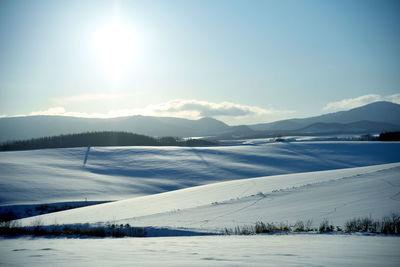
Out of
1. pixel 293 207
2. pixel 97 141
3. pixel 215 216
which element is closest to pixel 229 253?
pixel 215 216

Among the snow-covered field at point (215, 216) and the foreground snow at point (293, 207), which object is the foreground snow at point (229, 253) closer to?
the snow-covered field at point (215, 216)

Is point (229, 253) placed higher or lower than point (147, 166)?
higher

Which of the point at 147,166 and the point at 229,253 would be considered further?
the point at 147,166

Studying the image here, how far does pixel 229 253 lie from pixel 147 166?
32858 millimetres

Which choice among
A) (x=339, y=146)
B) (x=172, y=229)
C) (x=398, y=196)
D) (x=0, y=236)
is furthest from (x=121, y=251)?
(x=339, y=146)

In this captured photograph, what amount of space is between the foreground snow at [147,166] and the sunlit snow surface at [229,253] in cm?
1924

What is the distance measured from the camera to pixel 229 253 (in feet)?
14.7

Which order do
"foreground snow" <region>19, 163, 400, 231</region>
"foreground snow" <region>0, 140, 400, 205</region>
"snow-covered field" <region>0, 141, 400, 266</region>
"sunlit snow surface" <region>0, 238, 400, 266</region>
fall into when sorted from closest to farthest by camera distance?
"sunlit snow surface" <region>0, 238, 400, 266</region>, "snow-covered field" <region>0, 141, 400, 266</region>, "foreground snow" <region>19, 163, 400, 231</region>, "foreground snow" <region>0, 140, 400, 205</region>

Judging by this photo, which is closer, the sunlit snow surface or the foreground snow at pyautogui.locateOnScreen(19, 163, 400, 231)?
the sunlit snow surface

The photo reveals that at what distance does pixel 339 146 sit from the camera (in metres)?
48.4

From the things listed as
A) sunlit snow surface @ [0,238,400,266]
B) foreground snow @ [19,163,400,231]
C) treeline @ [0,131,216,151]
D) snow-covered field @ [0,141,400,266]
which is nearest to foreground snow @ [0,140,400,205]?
snow-covered field @ [0,141,400,266]

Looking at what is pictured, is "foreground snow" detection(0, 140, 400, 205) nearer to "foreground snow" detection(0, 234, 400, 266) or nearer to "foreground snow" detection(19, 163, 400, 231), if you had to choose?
"foreground snow" detection(19, 163, 400, 231)

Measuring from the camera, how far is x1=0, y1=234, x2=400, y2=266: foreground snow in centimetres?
383

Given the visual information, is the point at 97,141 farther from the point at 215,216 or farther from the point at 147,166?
the point at 215,216
